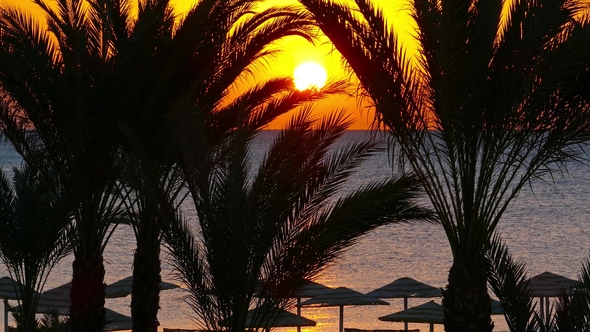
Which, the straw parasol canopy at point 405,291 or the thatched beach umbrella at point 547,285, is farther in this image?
the straw parasol canopy at point 405,291

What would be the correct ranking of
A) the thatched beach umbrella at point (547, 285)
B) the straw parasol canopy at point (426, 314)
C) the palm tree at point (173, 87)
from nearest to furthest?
the palm tree at point (173, 87) → the straw parasol canopy at point (426, 314) → the thatched beach umbrella at point (547, 285)

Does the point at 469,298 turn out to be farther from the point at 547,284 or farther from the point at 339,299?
the point at 547,284

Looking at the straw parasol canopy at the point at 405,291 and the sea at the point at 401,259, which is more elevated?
the sea at the point at 401,259

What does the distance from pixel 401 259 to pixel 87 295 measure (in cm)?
A: 2572

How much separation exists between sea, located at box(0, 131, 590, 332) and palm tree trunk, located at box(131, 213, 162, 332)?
4.59 metres

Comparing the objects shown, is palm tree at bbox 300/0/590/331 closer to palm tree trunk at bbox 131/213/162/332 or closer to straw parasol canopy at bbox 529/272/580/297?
palm tree trunk at bbox 131/213/162/332

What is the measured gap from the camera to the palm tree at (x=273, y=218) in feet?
27.9

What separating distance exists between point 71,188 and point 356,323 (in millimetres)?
11812

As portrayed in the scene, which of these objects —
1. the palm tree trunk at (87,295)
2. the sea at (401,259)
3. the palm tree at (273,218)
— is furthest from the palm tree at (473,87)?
the sea at (401,259)

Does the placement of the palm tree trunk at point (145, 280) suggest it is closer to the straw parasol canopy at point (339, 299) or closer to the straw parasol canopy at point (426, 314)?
the straw parasol canopy at point (339, 299)

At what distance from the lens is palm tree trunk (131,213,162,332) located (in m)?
12.7

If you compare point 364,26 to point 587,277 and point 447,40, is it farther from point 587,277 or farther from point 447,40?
point 587,277

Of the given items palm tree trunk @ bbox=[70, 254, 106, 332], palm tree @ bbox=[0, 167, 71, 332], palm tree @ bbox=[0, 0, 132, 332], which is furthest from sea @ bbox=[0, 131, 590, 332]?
palm tree @ bbox=[0, 0, 132, 332]

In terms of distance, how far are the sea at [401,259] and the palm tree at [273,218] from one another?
864cm
